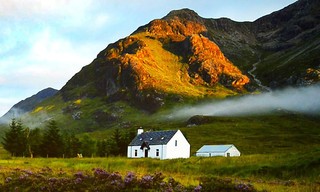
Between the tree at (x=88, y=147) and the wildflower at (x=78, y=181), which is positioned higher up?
the tree at (x=88, y=147)

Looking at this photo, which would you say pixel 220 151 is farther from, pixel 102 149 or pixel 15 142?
pixel 15 142

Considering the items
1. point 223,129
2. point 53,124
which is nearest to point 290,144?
point 223,129

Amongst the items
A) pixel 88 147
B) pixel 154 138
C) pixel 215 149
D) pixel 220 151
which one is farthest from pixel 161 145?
pixel 88 147

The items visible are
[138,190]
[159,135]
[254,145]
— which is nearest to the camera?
[138,190]

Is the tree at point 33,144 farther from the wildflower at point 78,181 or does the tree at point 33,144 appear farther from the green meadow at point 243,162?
the wildflower at point 78,181

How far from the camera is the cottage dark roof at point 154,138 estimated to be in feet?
309

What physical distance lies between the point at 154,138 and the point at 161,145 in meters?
5.33

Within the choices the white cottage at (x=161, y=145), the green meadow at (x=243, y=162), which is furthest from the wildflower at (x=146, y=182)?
the white cottage at (x=161, y=145)

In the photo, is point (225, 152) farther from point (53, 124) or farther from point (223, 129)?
point (223, 129)

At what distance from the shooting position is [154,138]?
98.2 m

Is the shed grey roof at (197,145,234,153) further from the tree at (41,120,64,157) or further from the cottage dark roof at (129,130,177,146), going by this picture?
the tree at (41,120,64,157)

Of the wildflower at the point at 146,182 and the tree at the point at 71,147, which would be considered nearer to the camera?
the wildflower at the point at 146,182

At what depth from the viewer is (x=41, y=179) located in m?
17.8

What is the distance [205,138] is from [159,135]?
2643 inches
